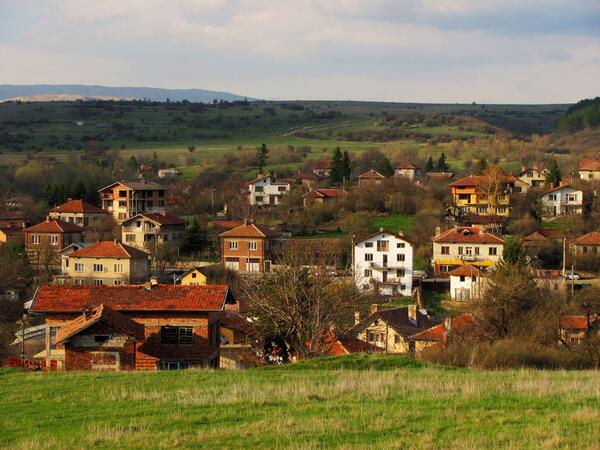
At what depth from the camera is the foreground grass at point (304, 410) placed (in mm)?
11789

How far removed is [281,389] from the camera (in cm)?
1510

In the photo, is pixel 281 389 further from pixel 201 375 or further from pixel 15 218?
pixel 15 218

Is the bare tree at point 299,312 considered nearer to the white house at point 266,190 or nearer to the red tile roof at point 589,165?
the white house at point 266,190

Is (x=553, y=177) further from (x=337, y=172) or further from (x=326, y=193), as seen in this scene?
(x=337, y=172)

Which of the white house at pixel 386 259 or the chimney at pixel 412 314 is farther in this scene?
the white house at pixel 386 259

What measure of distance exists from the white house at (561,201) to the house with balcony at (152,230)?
24375 mm

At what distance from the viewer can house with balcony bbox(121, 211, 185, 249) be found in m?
62.0

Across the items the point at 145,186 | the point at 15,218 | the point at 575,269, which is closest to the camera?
the point at 575,269

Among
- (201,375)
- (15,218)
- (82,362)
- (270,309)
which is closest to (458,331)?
(270,309)

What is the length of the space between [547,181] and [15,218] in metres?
36.8

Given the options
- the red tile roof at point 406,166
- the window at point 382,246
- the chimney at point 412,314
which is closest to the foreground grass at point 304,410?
the chimney at point 412,314

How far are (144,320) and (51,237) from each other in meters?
36.2

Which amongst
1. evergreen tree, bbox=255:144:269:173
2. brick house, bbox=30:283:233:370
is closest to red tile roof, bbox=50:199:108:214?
evergreen tree, bbox=255:144:269:173

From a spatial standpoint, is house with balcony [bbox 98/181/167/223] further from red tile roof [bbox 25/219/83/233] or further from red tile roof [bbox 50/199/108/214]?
red tile roof [bbox 25/219/83/233]
